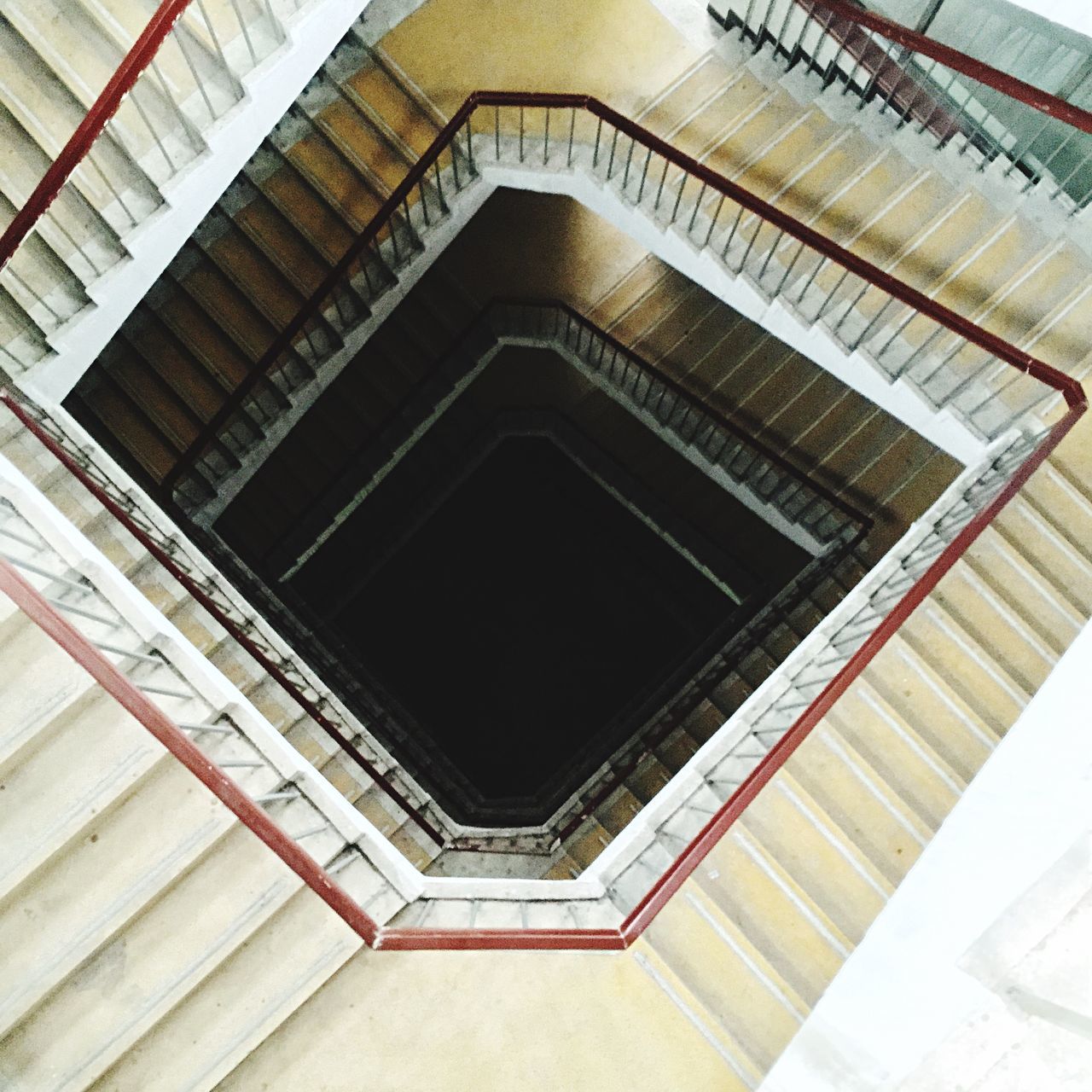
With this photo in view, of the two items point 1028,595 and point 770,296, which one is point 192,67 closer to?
point 770,296

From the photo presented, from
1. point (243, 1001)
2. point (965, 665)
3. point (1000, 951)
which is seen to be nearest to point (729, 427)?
point (965, 665)

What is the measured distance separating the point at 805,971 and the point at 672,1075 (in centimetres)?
92

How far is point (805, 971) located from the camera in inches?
184

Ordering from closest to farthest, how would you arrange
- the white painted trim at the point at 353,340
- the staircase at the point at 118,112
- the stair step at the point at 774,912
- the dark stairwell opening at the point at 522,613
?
the stair step at the point at 774,912 < the staircase at the point at 118,112 < the white painted trim at the point at 353,340 < the dark stairwell opening at the point at 522,613

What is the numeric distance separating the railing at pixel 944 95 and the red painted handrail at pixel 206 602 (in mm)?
5639

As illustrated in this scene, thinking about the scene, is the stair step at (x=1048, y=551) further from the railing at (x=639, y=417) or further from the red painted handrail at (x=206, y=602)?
the red painted handrail at (x=206, y=602)

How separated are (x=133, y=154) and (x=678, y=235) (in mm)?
3614

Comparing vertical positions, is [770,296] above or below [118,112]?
below

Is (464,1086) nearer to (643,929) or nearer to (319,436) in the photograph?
(643,929)

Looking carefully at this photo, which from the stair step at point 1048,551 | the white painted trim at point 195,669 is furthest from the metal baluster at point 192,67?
the stair step at point 1048,551

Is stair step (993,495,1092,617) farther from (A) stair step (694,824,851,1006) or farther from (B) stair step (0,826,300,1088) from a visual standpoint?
(B) stair step (0,826,300,1088)

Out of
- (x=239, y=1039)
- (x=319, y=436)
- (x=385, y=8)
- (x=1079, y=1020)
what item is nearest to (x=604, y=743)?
(x=319, y=436)

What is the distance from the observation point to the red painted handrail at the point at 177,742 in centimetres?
348

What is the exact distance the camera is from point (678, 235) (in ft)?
20.3
